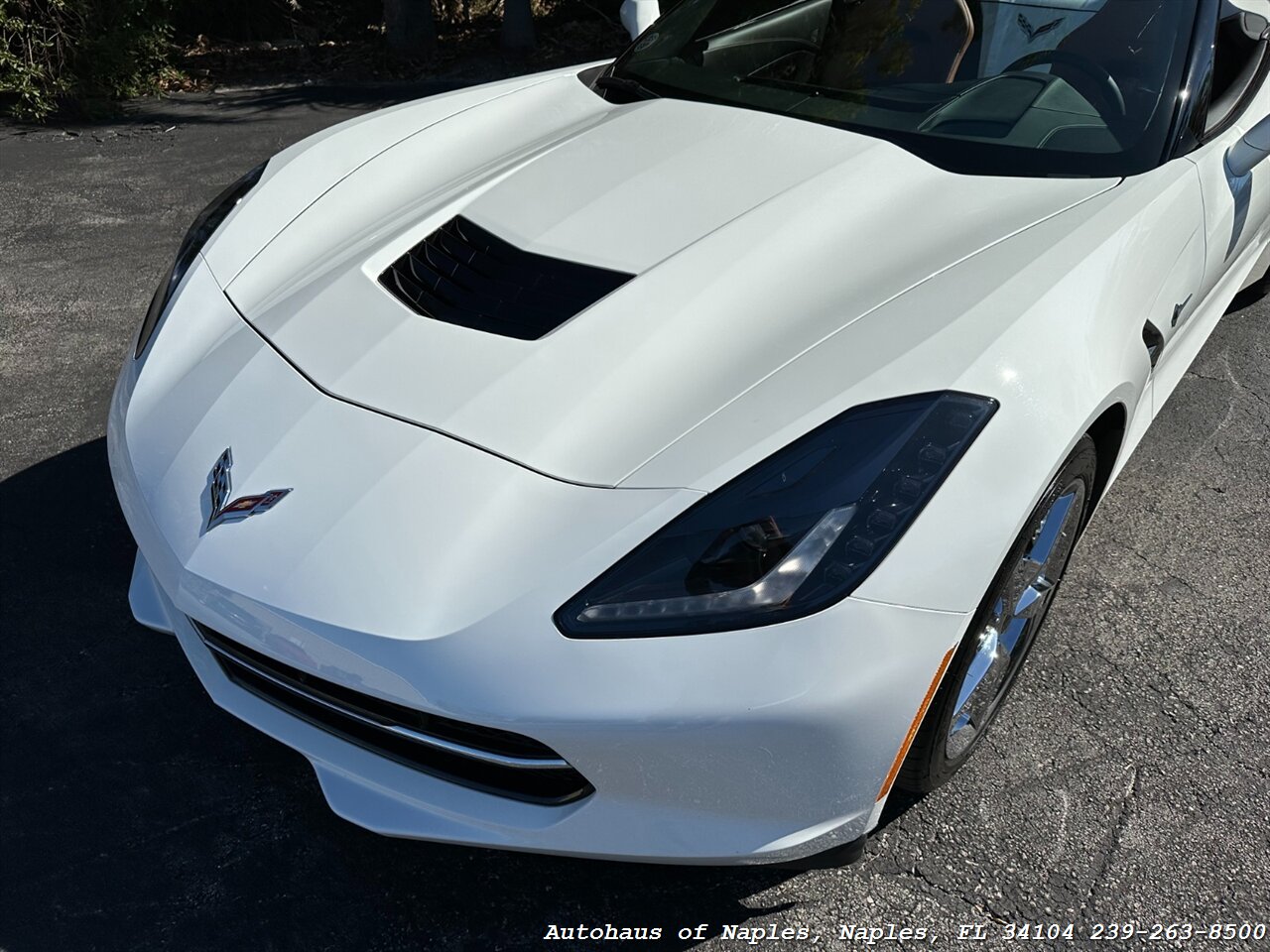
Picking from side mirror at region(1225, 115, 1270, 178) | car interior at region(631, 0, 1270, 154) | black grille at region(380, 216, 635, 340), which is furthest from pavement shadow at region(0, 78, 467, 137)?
side mirror at region(1225, 115, 1270, 178)

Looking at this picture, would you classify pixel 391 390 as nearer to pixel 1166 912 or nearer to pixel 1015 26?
pixel 1166 912

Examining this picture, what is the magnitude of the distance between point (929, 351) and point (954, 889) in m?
0.96

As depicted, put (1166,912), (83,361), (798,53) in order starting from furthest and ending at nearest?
1. (83,361)
2. (798,53)
3. (1166,912)

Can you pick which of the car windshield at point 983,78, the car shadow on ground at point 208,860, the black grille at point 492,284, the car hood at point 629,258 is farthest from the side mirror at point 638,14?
the car shadow on ground at point 208,860

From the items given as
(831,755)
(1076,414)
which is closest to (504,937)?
(831,755)

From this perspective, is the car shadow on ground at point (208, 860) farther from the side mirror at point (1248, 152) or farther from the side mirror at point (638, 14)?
the side mirror at point (638, 14)

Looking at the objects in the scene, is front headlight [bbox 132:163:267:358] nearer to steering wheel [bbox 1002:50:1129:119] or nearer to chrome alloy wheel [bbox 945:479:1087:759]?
chrome alloy wheel [bbox 945:479:1087:759]

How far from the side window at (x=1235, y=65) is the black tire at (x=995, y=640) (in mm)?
995

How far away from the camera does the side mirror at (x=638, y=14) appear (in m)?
3.40

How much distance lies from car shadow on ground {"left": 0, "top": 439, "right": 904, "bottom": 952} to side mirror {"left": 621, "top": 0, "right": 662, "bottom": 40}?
2282mm

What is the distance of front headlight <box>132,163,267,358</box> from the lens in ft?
7.79

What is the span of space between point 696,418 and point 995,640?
722 mm

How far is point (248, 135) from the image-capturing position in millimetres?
5559

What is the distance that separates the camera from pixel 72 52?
582 centimetres
